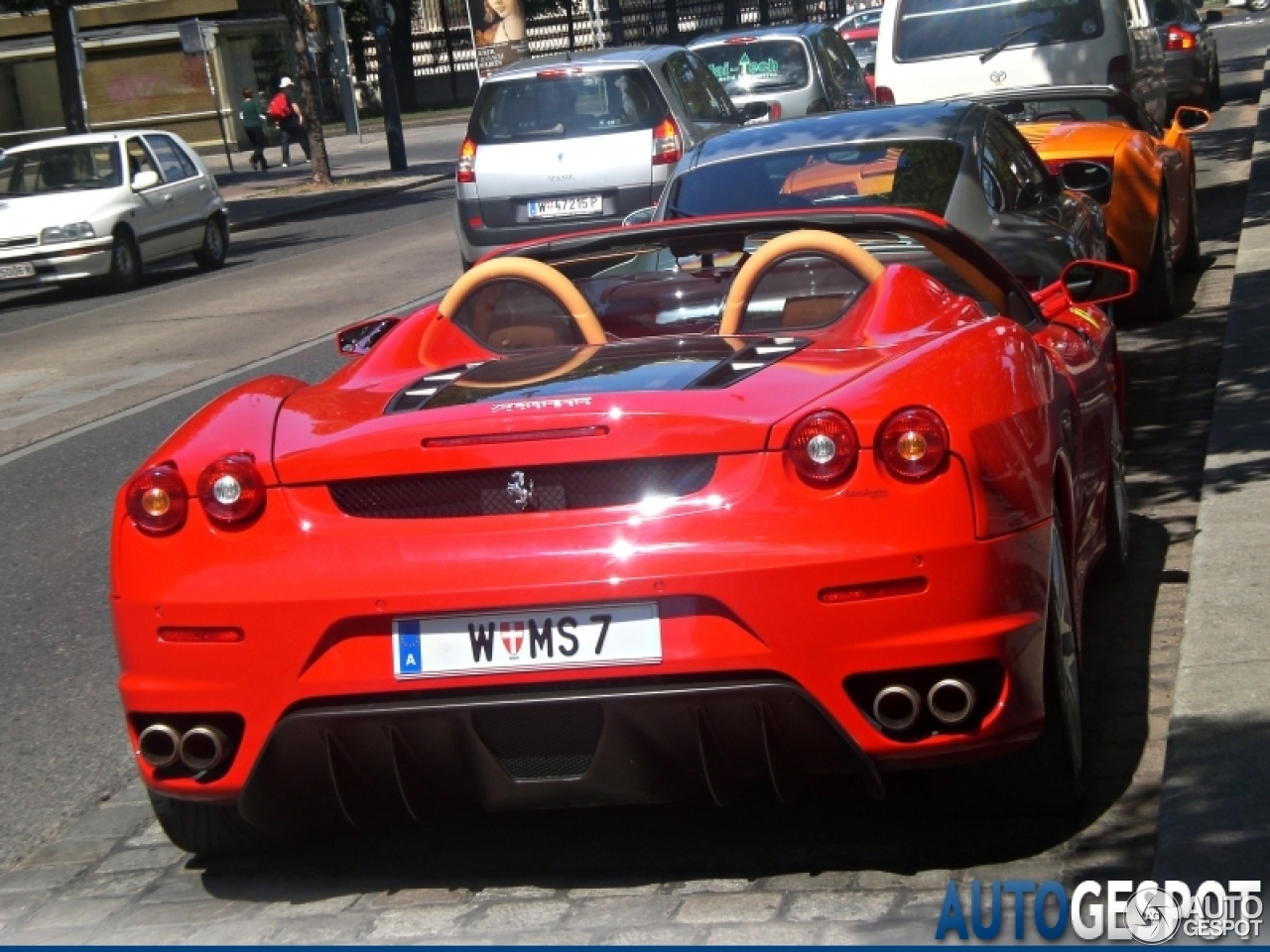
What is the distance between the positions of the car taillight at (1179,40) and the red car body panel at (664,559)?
73.5ft

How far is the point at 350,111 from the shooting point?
48.7 meters

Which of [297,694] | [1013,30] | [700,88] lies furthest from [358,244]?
[297,694]

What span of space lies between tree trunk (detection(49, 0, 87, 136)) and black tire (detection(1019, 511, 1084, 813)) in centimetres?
2684

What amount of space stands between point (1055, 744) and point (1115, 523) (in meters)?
2.03

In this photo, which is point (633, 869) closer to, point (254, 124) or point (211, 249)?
point (211, 249)

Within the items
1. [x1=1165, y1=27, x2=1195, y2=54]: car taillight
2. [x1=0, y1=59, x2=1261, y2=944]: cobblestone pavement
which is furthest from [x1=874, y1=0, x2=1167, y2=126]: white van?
[x1=0, y1=59, x2=1261, y2=944]: cobblestone pavement

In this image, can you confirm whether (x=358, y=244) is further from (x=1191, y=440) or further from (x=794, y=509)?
(x=794, y=509)

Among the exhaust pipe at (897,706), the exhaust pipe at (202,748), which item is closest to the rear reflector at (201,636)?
the exhaust pipe at (202,748)

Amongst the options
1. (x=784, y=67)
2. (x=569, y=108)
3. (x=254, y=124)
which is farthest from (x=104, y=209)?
(x=254, y=124)

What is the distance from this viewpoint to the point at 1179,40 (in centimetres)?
2558

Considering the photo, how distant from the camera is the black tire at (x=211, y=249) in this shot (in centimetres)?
2364

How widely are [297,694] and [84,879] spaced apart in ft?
3.21

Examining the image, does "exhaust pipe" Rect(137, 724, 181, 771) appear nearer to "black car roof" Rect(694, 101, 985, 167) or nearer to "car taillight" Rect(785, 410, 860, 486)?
"car taillight" Rect(785, 410, 860, 486)

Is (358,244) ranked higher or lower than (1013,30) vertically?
lower
